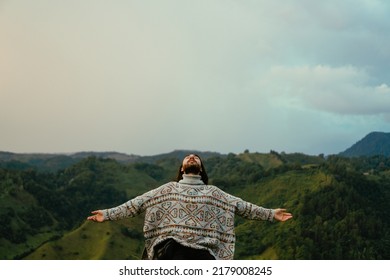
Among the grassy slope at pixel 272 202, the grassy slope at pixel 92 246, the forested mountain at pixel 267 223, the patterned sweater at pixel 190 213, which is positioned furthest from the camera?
the forested mountain at pixel 267 223

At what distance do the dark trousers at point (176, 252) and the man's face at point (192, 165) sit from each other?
547 mm

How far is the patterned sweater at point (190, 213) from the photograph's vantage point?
4.70 m

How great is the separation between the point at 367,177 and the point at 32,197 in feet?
134

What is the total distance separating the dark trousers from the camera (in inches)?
181

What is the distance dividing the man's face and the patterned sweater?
0.05 meters

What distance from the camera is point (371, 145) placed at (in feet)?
420

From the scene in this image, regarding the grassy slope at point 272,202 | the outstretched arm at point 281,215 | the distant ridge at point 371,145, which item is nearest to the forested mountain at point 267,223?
the grassy slope at point 272,202

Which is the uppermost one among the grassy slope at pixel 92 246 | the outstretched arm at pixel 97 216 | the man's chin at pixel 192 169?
the man's chin at pixel 192 169

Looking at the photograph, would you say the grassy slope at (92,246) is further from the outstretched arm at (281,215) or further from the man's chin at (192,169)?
the man's chin at (192,169)

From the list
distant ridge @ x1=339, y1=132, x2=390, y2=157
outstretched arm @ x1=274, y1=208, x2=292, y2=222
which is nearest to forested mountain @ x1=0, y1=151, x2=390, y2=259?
distant ridge @ x1=339, y1=132, x2=390, y2=157

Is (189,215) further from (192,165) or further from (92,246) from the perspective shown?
(92,246)

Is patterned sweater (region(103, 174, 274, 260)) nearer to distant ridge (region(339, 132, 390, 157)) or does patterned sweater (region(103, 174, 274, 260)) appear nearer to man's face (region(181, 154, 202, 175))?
man's face (region(181, 154, 202, 175))
